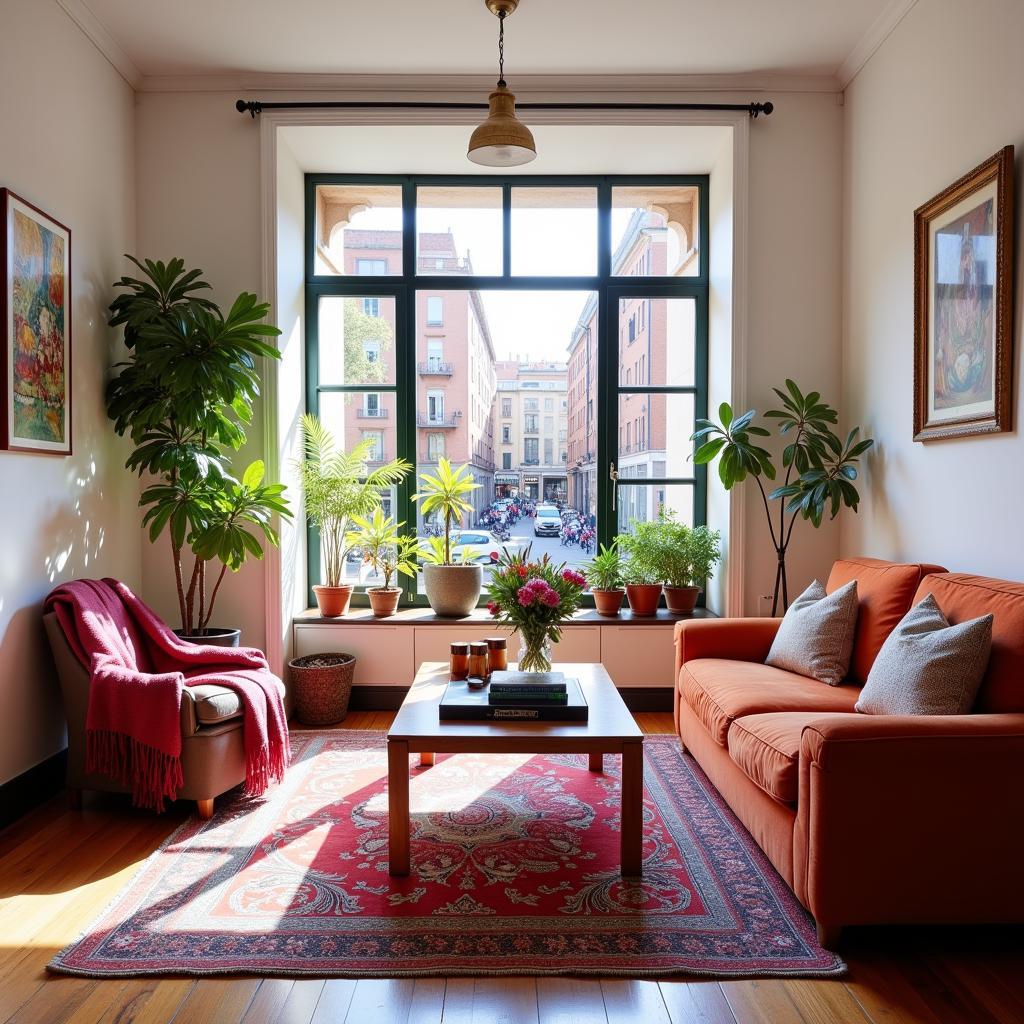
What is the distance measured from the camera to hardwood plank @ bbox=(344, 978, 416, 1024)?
6.36 feet

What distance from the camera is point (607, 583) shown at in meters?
4.75

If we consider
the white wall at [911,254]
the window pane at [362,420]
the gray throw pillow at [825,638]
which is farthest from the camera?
the window pane at [362,420]

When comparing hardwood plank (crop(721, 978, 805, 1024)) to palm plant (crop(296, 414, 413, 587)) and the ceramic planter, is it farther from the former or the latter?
palm plant (crop(296, 414, 413, 587))

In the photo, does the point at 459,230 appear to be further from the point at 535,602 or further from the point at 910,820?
the point at 910,820

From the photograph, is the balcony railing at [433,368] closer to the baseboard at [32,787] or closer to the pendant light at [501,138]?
the pendant light at [501,138]

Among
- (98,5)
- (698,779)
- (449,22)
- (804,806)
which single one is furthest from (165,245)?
(804,806)

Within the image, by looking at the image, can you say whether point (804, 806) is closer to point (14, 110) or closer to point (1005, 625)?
point (1005, 625)

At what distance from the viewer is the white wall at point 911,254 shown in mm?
2971

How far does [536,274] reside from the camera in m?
5.08

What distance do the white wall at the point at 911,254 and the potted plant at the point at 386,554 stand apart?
8.05 ft

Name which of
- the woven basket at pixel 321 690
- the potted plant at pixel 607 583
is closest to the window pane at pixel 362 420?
the woven basket at pixel 321 690

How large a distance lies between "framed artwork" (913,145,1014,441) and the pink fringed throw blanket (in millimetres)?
2951

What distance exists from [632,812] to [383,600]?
2.39 m

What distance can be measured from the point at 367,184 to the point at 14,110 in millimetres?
2146
